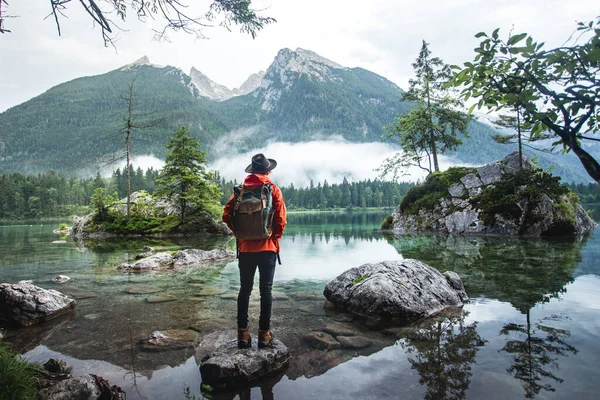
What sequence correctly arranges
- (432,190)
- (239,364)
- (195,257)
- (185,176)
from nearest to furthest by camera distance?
(239,364)
(195,257)
(185,176)
(432,190)

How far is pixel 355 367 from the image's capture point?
5211 millimetres

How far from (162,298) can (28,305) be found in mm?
2951

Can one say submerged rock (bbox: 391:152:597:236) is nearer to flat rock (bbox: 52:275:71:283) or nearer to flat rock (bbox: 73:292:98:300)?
flat rock (bbox: 73:292:98:300)

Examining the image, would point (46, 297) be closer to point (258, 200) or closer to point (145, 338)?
point (145, 338)

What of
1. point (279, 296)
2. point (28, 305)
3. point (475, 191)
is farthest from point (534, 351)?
point (475, 191)

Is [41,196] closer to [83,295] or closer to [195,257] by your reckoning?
[195,257]

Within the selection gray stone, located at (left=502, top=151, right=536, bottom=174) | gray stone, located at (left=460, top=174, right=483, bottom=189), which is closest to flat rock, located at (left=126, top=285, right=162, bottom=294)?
gray stone, located at (left=460, top=174, right=483, bottom=189)

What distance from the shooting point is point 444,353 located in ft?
18.2

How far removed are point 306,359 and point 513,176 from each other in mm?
28469

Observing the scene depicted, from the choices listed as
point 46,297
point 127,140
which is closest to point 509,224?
point 46,297

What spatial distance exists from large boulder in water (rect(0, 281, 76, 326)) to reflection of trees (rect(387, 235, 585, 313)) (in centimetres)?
1050

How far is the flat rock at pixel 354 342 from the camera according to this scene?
20.0ft

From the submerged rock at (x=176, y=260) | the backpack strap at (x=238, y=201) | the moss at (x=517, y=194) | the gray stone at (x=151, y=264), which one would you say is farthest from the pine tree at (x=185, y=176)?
the backpack strap at (x=238, y=201)

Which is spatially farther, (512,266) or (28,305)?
(512,266)
